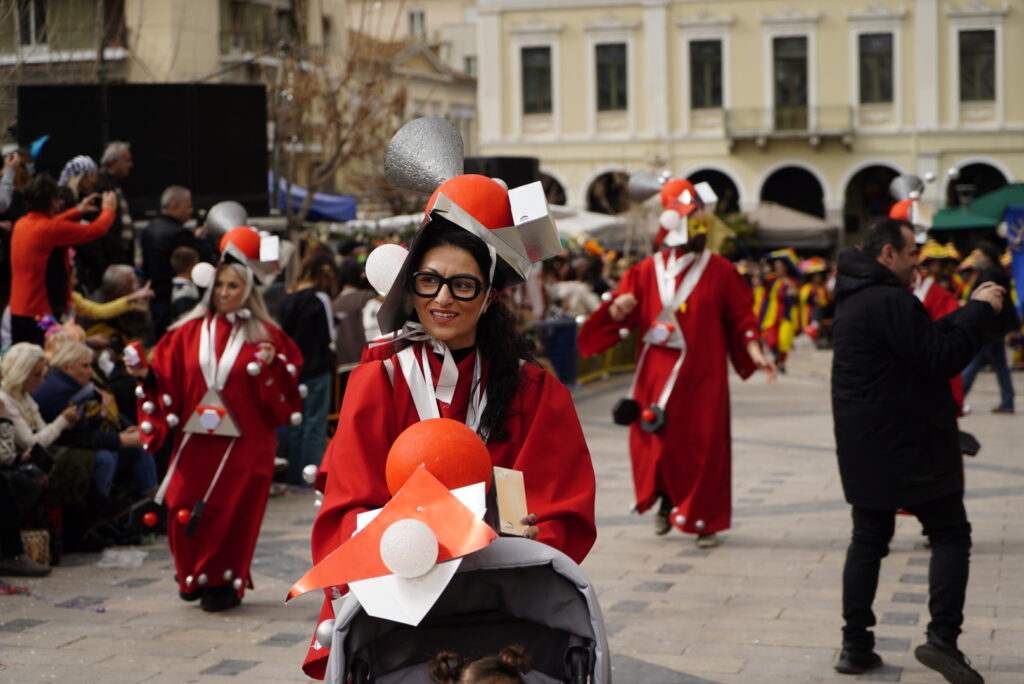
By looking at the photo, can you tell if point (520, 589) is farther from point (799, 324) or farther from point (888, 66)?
point (888, 66)

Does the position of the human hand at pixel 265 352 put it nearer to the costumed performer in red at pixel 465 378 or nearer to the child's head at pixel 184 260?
the child's head at pixel 184 260

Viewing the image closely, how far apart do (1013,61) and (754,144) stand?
26.1ft

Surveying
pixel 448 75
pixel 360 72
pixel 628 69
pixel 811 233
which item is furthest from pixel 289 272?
pixel 448 75

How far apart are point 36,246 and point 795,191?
135 feet

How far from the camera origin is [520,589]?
131 inches

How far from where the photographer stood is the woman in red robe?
3596 mm

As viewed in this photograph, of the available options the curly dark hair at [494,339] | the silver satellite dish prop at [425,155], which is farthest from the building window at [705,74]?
the curly dark hair at [494,339]

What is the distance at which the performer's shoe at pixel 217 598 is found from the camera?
7156mm

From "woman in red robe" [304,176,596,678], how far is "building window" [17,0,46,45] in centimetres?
627

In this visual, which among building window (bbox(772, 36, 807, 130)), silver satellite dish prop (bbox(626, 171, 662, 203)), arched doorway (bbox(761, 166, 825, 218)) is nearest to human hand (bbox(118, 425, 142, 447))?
silver satellite dish prop (bbox(626, 171, 662, 203))

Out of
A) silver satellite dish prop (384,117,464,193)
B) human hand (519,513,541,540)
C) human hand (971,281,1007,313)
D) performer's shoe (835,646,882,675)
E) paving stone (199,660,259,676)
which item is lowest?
paving stone (199,660,259,676)

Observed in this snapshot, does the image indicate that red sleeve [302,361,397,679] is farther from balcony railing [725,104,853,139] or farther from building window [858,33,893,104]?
building window [858,33,893,104]

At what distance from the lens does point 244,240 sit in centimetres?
730

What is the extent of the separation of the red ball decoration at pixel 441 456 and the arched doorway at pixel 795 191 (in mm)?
45685
